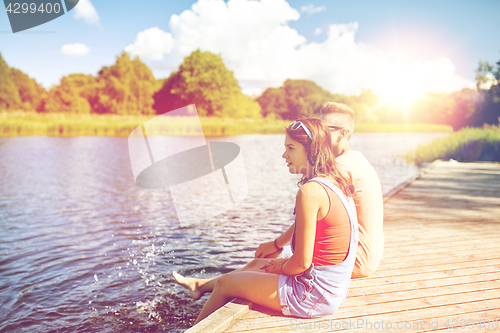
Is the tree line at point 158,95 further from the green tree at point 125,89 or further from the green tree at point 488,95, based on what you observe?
the green tree at point 488,95

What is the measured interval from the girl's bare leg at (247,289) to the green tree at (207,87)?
174ft

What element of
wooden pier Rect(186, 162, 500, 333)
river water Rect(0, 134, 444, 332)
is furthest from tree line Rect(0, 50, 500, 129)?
wooden pier Rect(186, 162, 500, 333)

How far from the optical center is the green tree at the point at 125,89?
51719 millimetres

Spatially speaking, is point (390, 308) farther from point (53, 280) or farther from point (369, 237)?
point (53, 280)

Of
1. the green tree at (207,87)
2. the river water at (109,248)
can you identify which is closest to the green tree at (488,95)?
the river water at (109,248)

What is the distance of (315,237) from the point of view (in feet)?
7.65

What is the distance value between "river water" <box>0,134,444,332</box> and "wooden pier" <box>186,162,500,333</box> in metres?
1.58

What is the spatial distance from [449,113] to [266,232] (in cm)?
4401

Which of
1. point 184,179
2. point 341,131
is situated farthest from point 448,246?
point 184,179

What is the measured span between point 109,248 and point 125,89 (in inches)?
1955

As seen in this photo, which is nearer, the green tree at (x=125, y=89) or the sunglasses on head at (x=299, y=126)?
the sunglasses on head at (x=299, y=126)

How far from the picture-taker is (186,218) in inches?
315

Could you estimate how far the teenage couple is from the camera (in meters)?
2.20

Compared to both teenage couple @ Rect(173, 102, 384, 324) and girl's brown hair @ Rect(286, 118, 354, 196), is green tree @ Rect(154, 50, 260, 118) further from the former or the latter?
girl's brown hair @ Rect(286, 118, 354, 196)
